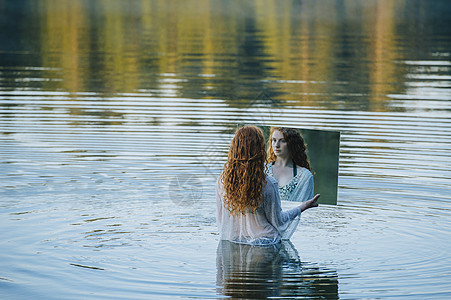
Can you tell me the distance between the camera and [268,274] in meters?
7.05

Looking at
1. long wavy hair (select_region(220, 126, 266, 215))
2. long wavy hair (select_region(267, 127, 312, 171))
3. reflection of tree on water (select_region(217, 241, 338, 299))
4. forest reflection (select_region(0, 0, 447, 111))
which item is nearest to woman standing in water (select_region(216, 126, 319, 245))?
long wavy hair (select_region(220, 126, 266, 215))

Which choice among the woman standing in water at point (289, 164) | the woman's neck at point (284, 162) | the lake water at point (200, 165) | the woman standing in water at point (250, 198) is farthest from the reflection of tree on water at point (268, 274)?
the woman's neck at point (284, 162)

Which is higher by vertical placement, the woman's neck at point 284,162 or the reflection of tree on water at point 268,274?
the woman's neck at point 284,162

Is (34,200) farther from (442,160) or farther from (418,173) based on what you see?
(442,160)

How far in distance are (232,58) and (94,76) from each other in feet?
19.8

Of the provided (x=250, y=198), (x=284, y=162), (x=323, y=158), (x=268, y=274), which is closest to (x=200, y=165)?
(x=284, y=162)

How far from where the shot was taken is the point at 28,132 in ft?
45.8

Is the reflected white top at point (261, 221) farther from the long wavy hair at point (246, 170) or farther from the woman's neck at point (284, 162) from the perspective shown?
the woman's neck at point (284, 162)

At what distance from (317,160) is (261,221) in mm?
763

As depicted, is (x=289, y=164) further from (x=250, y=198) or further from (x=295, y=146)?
(x=250, y=198)

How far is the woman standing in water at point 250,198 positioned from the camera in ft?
23.9

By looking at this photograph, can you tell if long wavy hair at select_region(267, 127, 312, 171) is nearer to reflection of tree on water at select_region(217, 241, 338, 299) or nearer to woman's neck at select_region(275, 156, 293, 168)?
woman's neck at select_region(275, 156, 293, 168)

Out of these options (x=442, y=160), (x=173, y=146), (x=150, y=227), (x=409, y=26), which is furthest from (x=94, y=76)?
(x=409, y=26)

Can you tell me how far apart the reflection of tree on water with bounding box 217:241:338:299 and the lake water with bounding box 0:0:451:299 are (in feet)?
0.08
